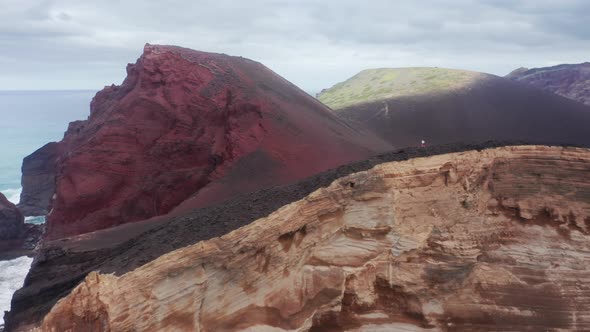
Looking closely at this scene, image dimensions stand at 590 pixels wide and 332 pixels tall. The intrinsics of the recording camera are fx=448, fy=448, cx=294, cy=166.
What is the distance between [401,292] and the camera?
7.88 m

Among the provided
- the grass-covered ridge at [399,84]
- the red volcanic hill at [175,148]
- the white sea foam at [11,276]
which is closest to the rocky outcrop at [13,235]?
the white sea foam at [11,276]

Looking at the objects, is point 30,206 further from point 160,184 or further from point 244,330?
point 244,330

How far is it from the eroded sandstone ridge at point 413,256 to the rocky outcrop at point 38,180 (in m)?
25.7

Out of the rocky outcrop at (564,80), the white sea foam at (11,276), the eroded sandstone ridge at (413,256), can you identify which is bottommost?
the white sea foam at (11,276)

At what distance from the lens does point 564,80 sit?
54125 mm

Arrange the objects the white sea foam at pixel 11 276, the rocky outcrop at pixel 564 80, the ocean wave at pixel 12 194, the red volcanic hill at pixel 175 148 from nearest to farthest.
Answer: the red volcanic hill at pixel 175 148
the white sea foam at pixel 11 276
the ocean wave at pixel 12 194
the rocky outcrop at pixel 564 80

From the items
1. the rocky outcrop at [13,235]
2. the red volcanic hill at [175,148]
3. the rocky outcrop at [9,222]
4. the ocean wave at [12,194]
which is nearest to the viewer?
the red volcanic hill at [175,148]

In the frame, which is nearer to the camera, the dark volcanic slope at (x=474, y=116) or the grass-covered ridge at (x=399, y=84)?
the dark volcanic slope at (x=474, y=116)

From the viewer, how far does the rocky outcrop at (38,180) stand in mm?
28359

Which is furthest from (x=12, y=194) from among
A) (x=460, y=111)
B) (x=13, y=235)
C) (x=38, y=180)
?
(x=460, y=111)

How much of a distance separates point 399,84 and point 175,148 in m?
26.8

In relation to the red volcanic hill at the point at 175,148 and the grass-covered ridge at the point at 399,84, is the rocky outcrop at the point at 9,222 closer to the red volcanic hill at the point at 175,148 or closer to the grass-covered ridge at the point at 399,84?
the red volcanic hill at the point at 175,148

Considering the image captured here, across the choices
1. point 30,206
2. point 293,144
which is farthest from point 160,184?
point 30,206

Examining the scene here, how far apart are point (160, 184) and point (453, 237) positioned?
10255 mm
